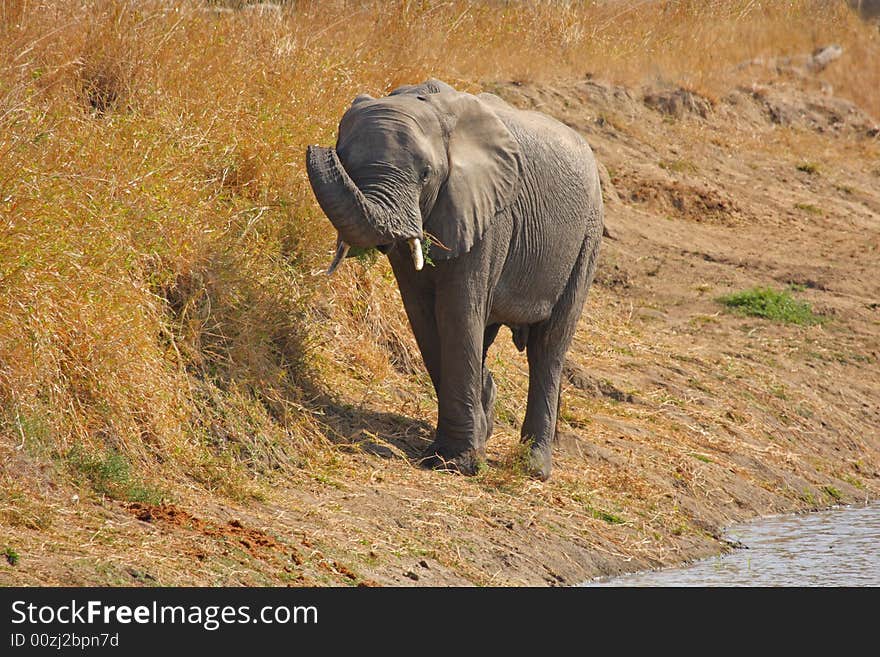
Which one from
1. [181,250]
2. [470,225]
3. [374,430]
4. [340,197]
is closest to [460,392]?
[374,430]

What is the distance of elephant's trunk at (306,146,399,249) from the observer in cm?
735

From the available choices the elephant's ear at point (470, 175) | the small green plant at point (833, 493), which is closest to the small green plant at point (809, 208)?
the small green plant at point (833, 493)

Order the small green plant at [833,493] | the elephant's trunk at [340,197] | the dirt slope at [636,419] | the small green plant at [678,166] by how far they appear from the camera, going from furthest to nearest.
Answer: the small green plant at [678,166], the small green plant at [833,493], the elephant's trunk at [340,197], the dirt slope at [636,419]

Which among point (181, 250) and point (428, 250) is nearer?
point (428, 250)

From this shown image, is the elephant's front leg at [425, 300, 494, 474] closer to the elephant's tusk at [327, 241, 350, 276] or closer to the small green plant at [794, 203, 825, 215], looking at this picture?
the elephant's tusk at [327, 241, 350, 276]

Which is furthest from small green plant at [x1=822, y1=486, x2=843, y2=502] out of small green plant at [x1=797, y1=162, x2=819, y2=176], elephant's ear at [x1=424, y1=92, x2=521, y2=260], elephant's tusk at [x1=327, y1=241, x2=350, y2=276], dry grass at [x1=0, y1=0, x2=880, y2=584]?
small green plant at [x1=797, y1=162, x2=819, y2=176]

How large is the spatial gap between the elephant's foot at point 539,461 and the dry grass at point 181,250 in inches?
32.9

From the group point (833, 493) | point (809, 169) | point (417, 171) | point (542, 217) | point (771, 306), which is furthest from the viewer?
point (809, 169)

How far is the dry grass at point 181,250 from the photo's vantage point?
24.1 feet

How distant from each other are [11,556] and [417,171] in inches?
121

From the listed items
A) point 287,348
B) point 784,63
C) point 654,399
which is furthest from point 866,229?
point 287,348

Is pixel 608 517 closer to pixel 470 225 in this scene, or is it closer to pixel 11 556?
pixel 470 225

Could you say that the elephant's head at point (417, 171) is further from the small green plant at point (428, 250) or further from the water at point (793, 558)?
the water at point (793, 558)

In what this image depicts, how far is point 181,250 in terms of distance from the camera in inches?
346
